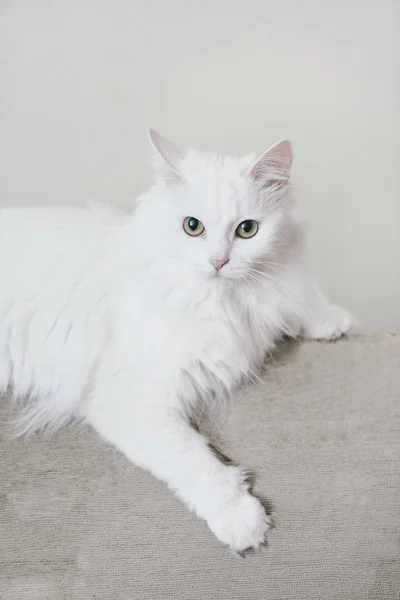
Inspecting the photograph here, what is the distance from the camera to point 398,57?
2.07m

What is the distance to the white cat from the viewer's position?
49.9 inches

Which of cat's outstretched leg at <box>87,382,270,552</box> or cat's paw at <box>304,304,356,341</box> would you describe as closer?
cat's outstretched leg at <box>87,382,270,552</box>

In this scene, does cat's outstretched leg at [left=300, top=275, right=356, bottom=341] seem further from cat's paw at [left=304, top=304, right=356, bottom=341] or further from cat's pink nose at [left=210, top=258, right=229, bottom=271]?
cat's pink nose at [left=210, top=258, right=229, bottom=271]

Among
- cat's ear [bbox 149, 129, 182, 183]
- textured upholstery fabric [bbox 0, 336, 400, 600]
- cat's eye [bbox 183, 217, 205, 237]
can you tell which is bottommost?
textured upholstery fabric [bbox 0, 336, 400, 600]

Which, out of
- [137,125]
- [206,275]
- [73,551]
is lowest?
[73,551]

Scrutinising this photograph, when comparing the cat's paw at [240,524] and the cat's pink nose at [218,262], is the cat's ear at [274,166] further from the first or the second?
the cat's paw at [240,524]

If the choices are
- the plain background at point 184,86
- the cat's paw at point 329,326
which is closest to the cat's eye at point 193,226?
the cat's paw at point 329,326

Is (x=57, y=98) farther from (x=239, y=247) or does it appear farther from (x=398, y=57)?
(x=398, y=57)

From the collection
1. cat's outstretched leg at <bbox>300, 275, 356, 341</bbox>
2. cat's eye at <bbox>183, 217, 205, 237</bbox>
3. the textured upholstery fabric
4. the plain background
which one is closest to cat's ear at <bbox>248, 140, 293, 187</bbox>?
cat's eye at <bbox>183, 217, 205, 237</bbox>

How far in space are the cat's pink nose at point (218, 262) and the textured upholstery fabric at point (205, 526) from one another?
371 millimetres

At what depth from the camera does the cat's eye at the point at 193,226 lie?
4.23 ft

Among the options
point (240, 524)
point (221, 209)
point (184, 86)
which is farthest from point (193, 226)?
point (184, 86)

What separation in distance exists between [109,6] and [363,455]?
149 centimetres

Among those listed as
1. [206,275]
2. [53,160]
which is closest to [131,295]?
[206,275]
